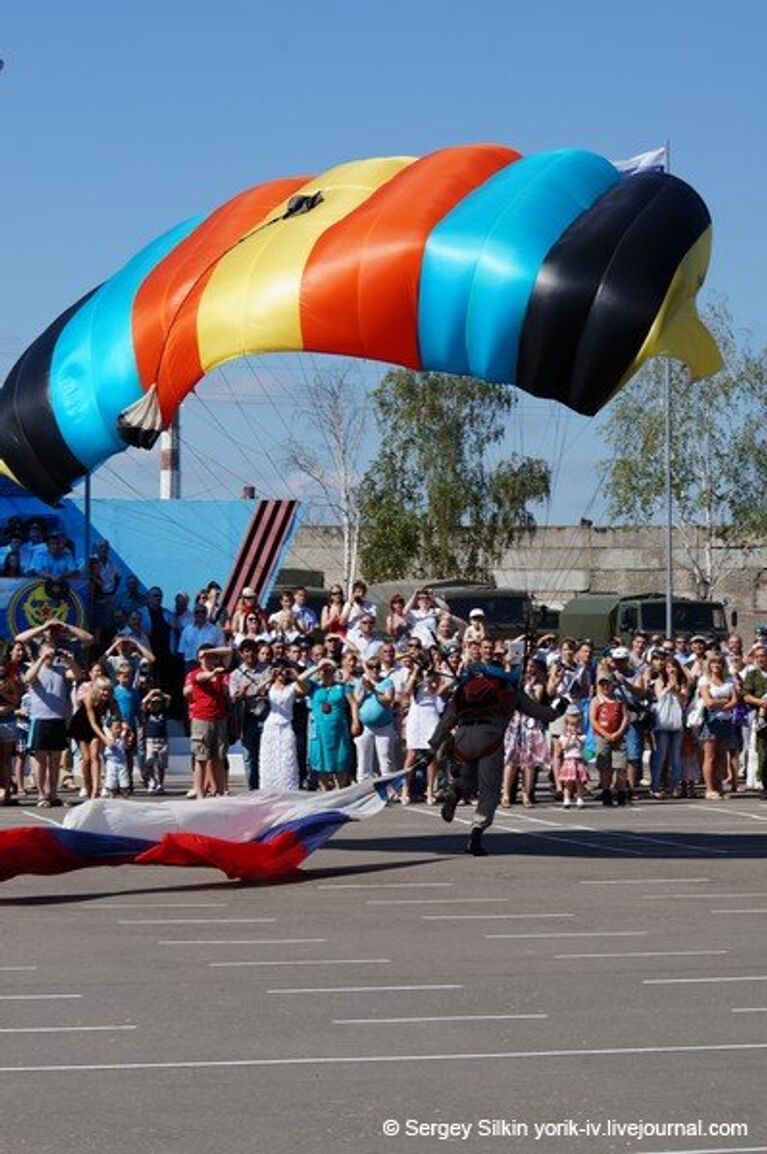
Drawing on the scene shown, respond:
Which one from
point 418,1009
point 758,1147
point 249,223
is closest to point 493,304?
point 249,223

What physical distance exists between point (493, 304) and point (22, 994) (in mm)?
7367

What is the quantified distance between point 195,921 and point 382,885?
2383 mm

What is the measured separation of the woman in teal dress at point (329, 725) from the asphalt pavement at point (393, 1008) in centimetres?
577

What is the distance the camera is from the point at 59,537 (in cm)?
3106

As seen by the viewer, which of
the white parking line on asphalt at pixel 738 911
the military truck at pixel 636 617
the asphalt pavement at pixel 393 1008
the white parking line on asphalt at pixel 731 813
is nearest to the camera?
the asphalt pavement at pixel 393 1008

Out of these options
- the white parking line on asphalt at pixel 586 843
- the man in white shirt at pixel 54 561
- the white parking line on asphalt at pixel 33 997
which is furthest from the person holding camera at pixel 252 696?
the white parking line on asphalt at pixel 33 997

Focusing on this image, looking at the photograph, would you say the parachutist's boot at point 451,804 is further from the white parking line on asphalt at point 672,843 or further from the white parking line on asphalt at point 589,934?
the white parking line on asphalt at point 589,934

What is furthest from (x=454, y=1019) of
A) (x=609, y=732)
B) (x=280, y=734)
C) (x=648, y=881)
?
(x=280, y=734)

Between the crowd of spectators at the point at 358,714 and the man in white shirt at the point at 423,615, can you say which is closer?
the crowd of spectators at the point at 358,714

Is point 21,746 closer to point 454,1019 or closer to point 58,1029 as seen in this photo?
point 58,1029

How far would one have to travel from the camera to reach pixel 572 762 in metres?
23.8

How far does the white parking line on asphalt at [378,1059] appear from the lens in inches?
358

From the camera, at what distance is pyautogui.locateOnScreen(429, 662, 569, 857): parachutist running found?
1800 cm

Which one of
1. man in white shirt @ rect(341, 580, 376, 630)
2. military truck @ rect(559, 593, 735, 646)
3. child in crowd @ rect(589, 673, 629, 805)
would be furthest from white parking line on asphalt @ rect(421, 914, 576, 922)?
military truck @ rect(559, 593, 735, 646)
